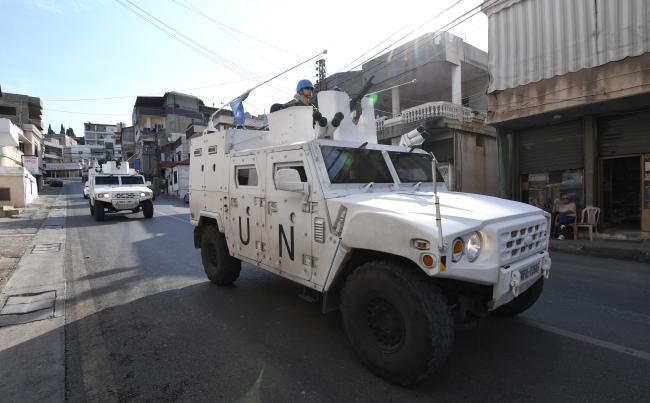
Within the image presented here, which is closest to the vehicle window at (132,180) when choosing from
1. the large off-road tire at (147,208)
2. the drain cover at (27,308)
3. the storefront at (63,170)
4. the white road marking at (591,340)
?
the large off-road tire at (147,208)

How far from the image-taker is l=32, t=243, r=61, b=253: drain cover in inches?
329

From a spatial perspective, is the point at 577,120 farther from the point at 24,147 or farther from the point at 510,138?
the point at 24,147

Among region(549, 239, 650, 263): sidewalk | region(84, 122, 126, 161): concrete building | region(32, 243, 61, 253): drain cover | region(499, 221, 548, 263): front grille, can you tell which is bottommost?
region(549, 239, 650, 263): sidewalk

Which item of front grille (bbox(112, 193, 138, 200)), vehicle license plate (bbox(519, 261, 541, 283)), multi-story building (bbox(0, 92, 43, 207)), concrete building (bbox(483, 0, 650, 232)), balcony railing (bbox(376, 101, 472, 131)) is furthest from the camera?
multi-story building (bbox(0, 92, 43, 207))

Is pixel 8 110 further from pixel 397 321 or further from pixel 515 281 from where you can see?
pixel 515 281

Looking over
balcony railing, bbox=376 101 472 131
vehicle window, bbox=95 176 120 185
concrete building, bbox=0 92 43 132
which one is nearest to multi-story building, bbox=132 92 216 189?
concrete building, bbox=0 92 43 132

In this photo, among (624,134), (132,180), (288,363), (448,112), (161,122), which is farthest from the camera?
(161,122)

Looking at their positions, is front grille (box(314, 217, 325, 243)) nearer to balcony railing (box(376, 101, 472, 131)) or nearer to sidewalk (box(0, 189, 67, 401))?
sidewalk (box(0, 189, 67, 401))

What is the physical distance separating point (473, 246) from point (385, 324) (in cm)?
89

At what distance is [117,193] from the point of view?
13.7m

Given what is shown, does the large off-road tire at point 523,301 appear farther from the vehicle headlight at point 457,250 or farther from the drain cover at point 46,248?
the drain cover at point 46,248

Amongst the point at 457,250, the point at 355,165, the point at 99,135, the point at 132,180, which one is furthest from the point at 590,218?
the point at 99,135

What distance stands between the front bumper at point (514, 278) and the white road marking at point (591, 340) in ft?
3.16

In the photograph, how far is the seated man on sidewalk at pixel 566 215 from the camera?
9.82 meters
